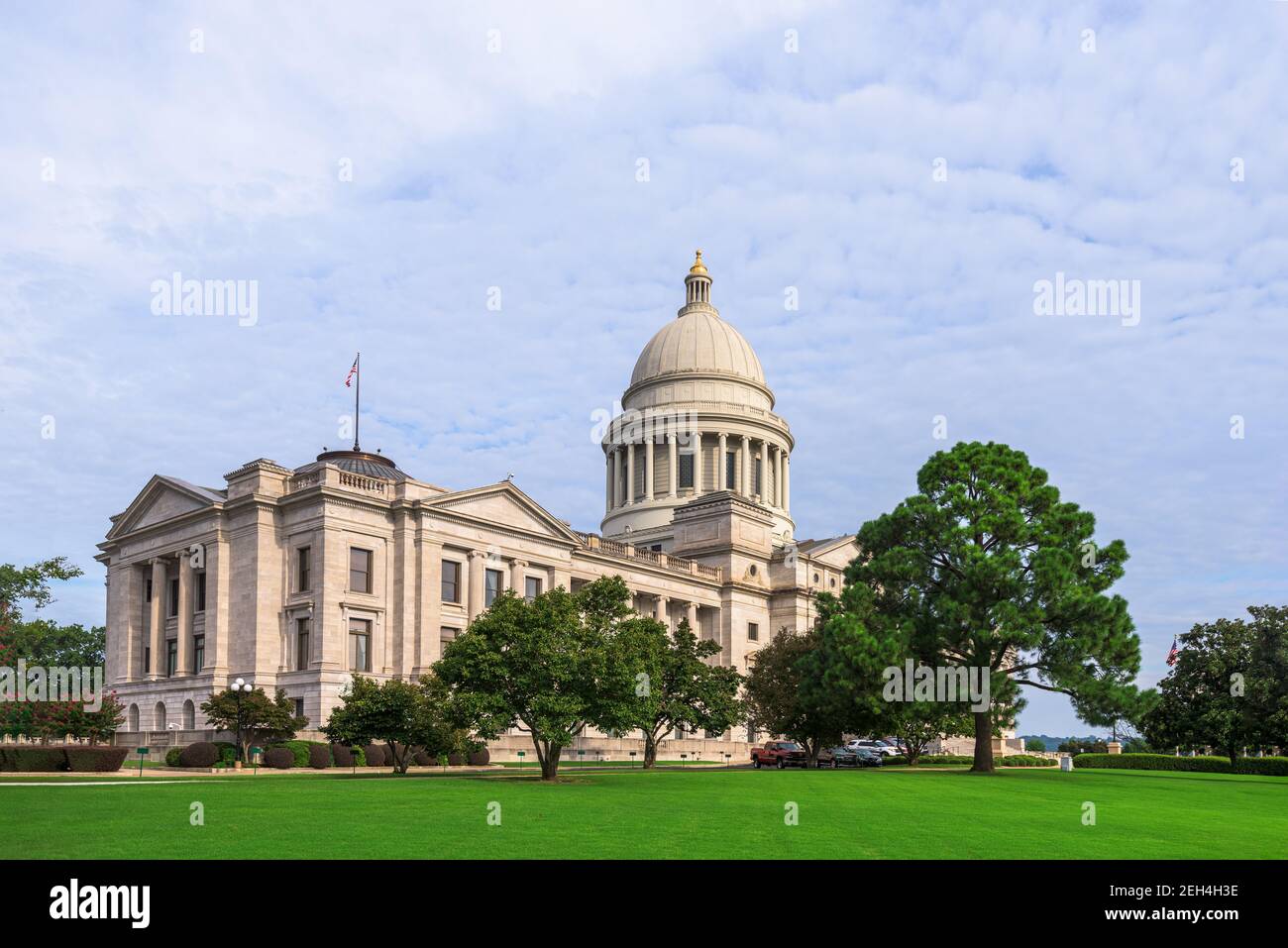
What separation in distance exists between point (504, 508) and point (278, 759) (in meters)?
25.6

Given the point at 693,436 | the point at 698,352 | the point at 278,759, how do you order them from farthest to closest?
the point at 698,352 < the point at 693,436 < the point at 278,759

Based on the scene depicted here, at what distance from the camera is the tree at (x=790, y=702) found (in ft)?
184

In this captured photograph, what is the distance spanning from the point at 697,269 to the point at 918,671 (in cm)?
7815

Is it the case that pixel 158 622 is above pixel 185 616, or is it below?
below

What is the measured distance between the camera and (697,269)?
120 meters

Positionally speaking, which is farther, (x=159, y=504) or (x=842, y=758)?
(x=159, y=504)

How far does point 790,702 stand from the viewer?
56.8 metres

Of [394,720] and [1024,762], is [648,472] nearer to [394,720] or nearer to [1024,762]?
[1024,762]

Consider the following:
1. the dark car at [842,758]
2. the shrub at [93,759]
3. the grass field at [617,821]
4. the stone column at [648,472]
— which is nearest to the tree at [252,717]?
the shrub at [93,759]

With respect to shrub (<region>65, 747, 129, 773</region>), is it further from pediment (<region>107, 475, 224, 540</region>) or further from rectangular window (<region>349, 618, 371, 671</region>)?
pediment (<region>107, 475, 224, 540</region>)

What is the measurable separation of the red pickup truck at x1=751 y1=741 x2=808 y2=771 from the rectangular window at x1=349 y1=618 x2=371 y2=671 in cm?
2206

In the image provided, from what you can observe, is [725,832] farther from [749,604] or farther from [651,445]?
[651,445]

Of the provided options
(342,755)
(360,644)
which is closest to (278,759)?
(342,755)
